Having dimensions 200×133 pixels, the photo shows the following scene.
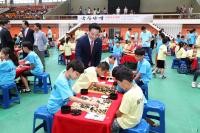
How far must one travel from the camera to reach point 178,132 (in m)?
4.04

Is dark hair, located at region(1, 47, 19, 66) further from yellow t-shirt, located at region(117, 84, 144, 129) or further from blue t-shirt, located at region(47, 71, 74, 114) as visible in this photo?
yellow t-shirt, located at region(117, 84, 144, 129)

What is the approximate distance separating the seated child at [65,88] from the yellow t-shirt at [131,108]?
424 millimetres

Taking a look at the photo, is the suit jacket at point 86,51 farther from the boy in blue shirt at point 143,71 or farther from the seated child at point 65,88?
the seated child at point 65,88

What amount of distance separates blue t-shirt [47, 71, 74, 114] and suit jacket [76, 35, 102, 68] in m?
1.24

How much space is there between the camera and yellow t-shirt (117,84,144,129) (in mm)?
2773

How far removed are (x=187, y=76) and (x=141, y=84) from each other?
354 cm

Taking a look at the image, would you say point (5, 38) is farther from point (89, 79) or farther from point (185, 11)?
point (185, 11)

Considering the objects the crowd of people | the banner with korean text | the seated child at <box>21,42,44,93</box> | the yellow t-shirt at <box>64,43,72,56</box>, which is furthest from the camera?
the crowd of people

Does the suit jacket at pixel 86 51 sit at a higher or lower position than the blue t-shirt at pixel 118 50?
higher

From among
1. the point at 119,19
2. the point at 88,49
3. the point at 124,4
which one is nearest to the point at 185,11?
the point at 124,4

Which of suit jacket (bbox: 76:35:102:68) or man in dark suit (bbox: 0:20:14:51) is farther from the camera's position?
man in dark suit (bbox: 0:20:14:51)

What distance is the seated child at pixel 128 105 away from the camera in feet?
9.12

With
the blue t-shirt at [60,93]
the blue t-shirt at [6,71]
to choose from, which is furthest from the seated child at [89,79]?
the blue t-shirt at [6,71]

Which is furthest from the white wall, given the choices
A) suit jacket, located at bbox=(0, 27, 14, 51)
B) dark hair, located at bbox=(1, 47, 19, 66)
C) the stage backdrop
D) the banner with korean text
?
dark hair, located at bbox=(1, 47, 19, 66)
